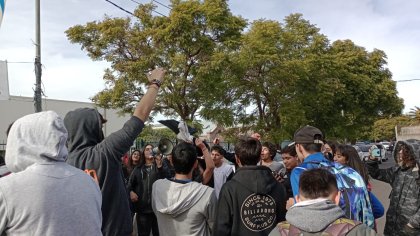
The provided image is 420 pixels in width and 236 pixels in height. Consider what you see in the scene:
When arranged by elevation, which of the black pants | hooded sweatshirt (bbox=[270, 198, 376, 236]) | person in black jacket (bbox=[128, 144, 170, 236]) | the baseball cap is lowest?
the black pants

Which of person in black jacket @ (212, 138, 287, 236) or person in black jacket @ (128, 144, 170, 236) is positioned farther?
person in black jacket @ (128, 144, 170, 236)

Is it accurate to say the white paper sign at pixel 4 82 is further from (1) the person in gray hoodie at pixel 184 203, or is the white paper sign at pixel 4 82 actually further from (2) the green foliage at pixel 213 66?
(2) the green foliage at pixel 213 66

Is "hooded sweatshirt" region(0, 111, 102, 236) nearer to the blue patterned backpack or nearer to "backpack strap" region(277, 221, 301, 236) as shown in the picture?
"backpack strap" region(277, 221, 301, 236)

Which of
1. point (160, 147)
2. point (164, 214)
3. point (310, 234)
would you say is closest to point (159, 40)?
point (160, 147)

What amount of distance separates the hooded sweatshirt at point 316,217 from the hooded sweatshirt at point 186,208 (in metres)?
1.35

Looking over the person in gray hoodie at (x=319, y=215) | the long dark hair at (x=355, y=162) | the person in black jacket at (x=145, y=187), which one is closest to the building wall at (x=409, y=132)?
the person in black jacket at (x=145, y=187)

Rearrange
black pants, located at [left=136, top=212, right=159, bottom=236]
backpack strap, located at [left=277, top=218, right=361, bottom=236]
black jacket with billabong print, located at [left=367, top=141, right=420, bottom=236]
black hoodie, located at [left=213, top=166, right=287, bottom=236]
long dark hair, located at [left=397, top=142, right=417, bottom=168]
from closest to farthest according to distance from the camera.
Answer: backpack strap, located at [left=277, top=218, right=361, bottom=236]
black hoodie, located at [left=213, top=166, right=287, bottom=236]
black jacket with billabong print, located at [left=367, top=141, right=420, bottom=236]
long dark hair, located at [left=397, top=142, right=417, bottom=168]
black pants, located at [left=136, top=212, right=159, bottom=236]

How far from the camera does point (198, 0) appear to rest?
1866 centimetres

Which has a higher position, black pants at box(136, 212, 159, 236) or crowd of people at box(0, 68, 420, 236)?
crowd of people at box(0, 68, 420, 236)

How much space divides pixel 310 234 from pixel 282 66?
61.4 feet

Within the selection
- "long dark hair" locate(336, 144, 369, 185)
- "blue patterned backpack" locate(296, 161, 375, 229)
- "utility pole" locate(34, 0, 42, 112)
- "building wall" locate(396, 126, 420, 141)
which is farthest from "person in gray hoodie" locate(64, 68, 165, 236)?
"building wall" locate(396, 126, 420, 141)

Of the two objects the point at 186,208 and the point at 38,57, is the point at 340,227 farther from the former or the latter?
the point at 38,57

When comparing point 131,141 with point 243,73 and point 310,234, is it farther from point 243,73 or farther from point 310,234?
point 243,73

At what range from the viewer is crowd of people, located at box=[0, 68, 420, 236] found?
1.89m
